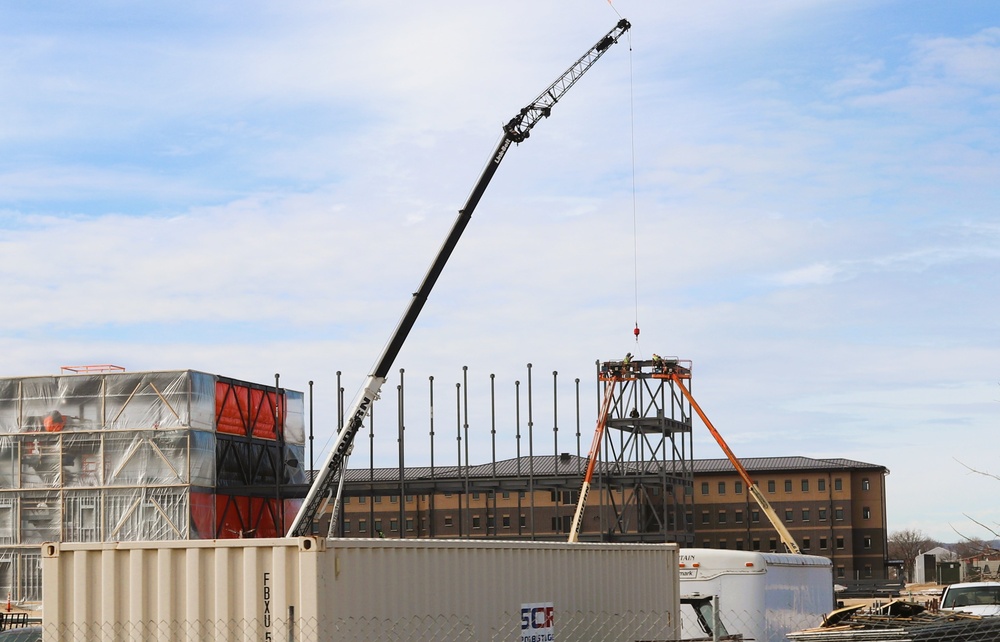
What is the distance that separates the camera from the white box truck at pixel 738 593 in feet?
73.1

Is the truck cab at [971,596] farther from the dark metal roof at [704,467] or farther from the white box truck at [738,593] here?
the dark metal roof at [704,467]

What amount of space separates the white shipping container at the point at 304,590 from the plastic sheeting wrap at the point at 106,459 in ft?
153

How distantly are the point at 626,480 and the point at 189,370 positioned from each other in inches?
798

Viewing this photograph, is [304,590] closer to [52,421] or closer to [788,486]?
[52,421]

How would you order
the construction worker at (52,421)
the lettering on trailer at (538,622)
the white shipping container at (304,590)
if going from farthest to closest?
the construction worker at (52,421) → the lettering on trailer at (538,622) → the white shipping container at (304,590)

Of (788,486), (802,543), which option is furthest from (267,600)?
(788,486)

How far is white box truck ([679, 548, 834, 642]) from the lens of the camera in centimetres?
2228

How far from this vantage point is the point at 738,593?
2272 centimetres

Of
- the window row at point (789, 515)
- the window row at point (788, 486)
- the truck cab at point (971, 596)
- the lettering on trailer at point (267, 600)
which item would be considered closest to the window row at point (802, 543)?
the window row at point (789, 515)

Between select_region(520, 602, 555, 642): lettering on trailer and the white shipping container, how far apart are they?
0.5 inches

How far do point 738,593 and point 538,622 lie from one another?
315 inches

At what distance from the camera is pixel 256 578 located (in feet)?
43.7

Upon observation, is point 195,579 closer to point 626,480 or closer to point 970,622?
point 970,622

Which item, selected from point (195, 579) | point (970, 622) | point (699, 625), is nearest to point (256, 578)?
point (195, 579)
